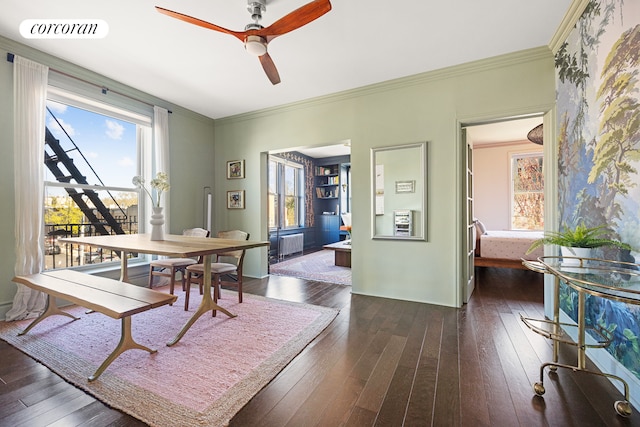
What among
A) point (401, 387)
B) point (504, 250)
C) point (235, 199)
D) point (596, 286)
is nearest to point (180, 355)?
point (401, 387)

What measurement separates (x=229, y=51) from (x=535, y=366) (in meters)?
3.70

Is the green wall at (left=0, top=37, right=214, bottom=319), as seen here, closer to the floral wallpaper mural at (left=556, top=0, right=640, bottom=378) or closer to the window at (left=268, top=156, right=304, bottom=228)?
the window at (left=268, top=156, right=304, bottom=228)

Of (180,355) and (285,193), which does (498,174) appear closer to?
(285,193)

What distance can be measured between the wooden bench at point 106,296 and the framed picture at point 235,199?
8.04 feet

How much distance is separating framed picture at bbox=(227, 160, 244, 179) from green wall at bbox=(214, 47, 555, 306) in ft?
3.38

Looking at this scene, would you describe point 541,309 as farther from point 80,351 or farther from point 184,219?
point 184,219

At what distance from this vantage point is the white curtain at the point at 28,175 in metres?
2.66

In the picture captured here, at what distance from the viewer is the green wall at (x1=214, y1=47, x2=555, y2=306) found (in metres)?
2.89

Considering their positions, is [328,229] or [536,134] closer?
[536,134]

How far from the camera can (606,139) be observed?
1.86 m

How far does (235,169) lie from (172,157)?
949 mm

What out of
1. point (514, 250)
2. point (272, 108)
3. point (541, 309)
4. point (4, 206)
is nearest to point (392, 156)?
point (272, 108)

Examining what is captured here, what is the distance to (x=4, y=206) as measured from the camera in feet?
8.67

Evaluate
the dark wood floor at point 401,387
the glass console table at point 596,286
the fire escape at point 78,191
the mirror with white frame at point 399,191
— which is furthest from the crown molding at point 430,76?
the dark wood floor at point 401,387
